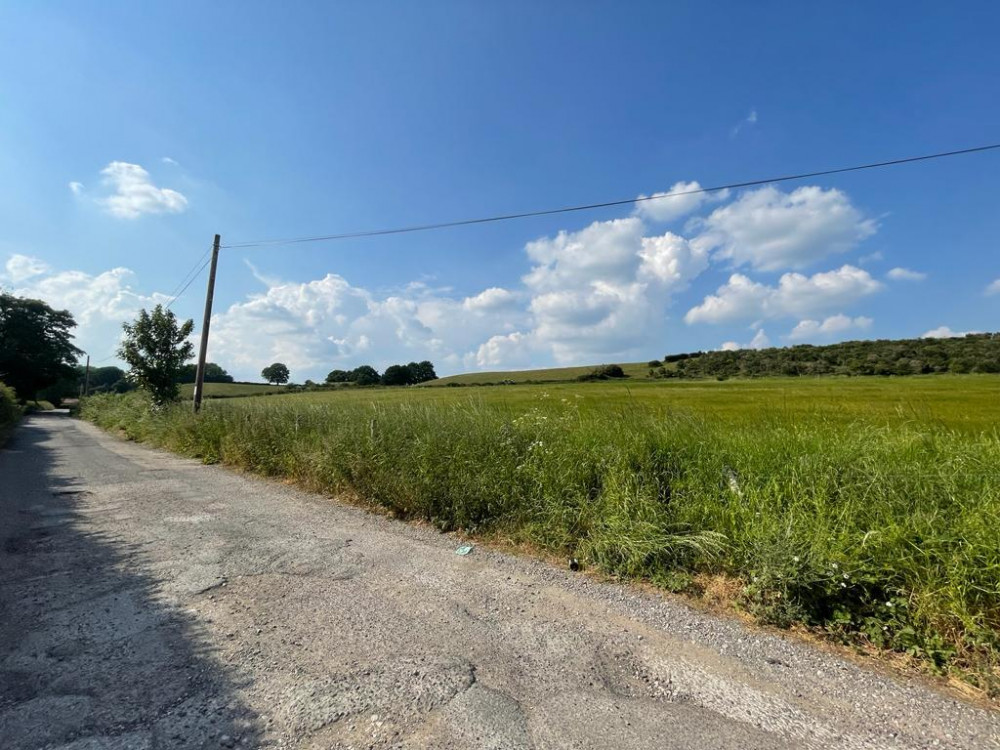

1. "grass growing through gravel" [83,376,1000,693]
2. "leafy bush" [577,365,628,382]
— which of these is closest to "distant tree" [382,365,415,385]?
"leafy bush" [577,365,628,382]

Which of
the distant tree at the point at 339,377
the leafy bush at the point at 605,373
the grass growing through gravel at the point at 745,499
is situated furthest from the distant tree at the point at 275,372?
the grass growing through gravel at the point at 745,499

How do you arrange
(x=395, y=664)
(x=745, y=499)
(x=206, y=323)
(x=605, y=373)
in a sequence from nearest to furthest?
(x=395, y=664) < (x=745, y=499) < (x=206, y=323) < (x=605, y=373)

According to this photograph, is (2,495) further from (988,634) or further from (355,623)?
(988,634)

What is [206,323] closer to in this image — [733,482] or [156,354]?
[156,354]

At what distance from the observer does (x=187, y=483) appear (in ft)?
28.0

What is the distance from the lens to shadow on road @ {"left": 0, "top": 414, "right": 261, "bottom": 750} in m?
2.10

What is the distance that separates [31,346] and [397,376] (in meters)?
40.7

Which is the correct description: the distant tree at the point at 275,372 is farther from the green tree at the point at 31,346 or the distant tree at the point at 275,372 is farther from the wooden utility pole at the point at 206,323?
the wooden utility pole at the point at 206,323

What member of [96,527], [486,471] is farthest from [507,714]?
[96,527]

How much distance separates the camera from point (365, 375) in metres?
72.6

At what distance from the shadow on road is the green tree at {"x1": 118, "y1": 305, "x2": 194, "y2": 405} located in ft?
59.0

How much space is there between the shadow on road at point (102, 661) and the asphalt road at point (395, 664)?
0.01 metres

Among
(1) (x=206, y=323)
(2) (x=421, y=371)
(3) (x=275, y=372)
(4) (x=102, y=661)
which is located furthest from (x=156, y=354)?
(3) (x=275, y=372)

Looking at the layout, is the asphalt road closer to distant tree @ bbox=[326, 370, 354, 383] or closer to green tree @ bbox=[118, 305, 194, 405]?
green tree @ bbox=[118, 305, 194, 405]
